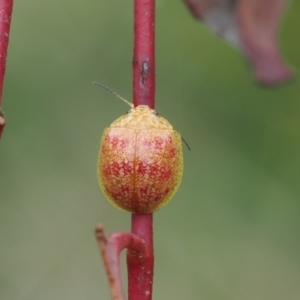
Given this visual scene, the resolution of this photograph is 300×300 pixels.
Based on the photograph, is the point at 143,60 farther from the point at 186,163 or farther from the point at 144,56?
the point at 186,163

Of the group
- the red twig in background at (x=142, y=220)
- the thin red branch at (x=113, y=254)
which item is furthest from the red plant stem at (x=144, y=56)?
the thin red branch at (x=113, y=254)

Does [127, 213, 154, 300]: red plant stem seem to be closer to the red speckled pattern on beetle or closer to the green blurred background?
the red speckled pattern on beetle

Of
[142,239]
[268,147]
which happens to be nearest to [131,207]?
[142,239]

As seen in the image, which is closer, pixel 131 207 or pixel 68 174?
pixel 131 207

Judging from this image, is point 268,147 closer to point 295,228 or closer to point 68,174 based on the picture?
point 295,228

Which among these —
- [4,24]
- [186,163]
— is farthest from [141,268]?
[186,163]

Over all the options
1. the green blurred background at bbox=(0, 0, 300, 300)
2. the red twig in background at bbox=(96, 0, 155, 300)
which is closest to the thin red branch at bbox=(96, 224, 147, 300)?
the red twig in background at bbox=(96, 0, 155, 300)
